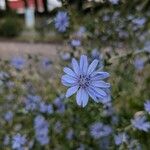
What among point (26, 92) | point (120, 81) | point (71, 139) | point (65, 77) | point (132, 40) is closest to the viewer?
point (65, 77)

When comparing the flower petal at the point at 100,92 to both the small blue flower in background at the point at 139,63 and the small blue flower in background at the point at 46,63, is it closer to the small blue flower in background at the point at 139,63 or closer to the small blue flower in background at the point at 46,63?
the small blue flower in background at the point at 139,63

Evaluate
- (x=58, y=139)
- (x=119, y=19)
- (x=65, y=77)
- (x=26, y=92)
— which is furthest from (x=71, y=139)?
(x=65, y=77)

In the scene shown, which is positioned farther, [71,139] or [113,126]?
[71,139]

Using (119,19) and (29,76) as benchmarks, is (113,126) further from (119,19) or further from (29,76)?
(29,76)

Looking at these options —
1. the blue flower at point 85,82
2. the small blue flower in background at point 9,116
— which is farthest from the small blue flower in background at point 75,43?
the blue flower at point 85,82

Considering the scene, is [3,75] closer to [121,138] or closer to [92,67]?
[121,138]

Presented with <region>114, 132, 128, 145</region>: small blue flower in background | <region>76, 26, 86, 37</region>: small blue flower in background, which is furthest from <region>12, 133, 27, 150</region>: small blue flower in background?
<region>76, 26, 86, 37</region>: small blue flower in background

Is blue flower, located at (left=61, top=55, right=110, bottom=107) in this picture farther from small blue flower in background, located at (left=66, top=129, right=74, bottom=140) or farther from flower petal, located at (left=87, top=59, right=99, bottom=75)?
small blue flower in background, located at (left=66, top=129, right=74, bottom=140)
